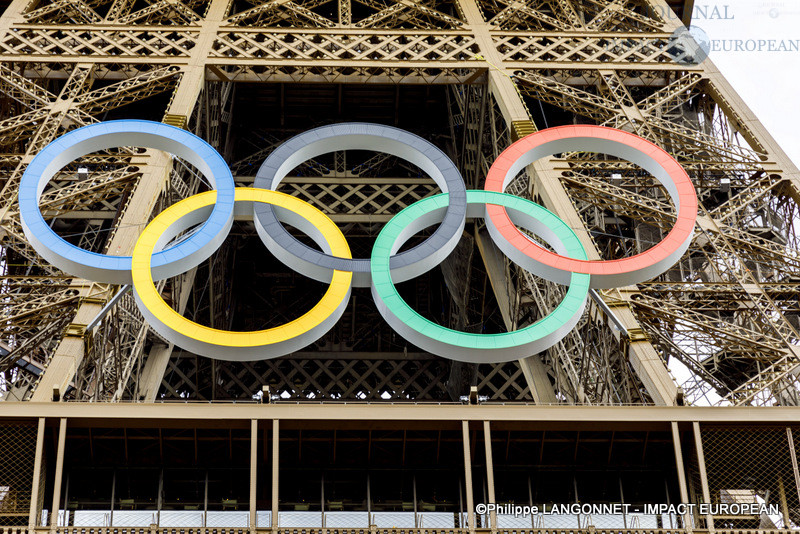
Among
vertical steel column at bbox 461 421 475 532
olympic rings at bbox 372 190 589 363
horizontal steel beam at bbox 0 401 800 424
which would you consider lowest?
vertical steel column at bbox 461 421 475 532

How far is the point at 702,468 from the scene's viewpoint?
25.4 metres

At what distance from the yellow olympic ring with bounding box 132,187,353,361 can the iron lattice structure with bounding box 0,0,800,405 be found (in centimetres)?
225

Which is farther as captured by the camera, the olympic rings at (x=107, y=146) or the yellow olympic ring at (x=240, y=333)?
the olympic rings at (x=107, y=146)

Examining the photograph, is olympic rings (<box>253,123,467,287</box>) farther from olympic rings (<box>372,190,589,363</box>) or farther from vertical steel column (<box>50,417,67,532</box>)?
vertical steel column (<box>50,417,67,532</box>)

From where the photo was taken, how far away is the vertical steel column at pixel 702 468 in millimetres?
24906

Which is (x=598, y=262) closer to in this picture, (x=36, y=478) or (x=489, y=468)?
(x=489, y=468)

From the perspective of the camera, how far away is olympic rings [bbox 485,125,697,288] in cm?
2906

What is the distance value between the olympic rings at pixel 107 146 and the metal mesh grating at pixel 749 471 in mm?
11912

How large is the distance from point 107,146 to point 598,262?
41.0ft

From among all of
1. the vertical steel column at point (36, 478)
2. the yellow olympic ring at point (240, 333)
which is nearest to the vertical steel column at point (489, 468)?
the yellow olympic ring at point (240, 333)

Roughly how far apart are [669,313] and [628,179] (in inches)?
321

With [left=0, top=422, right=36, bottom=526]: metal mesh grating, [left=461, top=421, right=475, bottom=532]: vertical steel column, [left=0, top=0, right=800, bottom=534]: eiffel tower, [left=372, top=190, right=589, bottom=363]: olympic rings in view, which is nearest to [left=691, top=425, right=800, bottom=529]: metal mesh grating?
[left=0, top=0, right=800, bottom=534]: eiffel tower

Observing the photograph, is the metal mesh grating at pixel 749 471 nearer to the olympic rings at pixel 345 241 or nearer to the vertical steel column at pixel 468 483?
the olympic rings at pixel 345 241

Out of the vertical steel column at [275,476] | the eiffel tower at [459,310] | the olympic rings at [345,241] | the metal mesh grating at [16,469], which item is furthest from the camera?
the olympic rings at [345,241]
